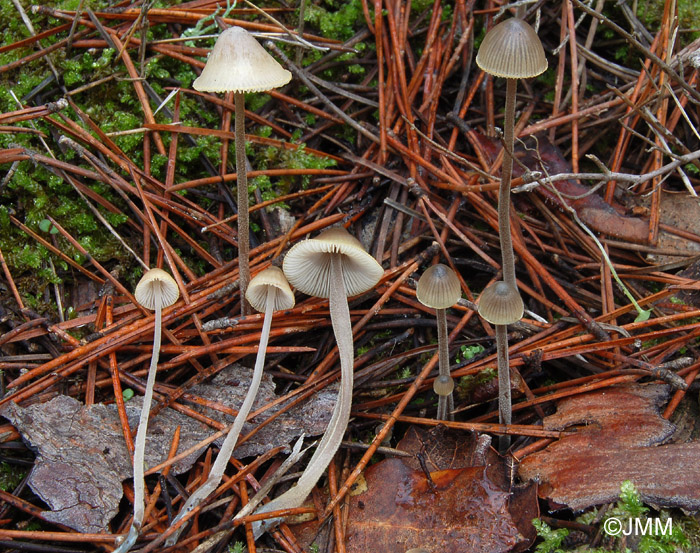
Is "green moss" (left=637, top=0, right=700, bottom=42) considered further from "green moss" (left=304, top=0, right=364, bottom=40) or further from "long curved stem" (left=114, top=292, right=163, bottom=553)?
"long curved stem" (left=114, top=292, right=163, bottom=553)

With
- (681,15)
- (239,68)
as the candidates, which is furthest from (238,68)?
(681,15)

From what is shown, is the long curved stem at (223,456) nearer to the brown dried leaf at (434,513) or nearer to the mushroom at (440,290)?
the brown dried leaf at (434,513)

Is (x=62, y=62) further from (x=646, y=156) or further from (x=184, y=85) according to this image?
(x=646, y=156)

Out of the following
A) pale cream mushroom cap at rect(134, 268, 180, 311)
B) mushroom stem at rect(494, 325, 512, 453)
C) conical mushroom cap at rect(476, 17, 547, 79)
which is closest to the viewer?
conical mushroom cap at rect(476, 17, 547, 79)

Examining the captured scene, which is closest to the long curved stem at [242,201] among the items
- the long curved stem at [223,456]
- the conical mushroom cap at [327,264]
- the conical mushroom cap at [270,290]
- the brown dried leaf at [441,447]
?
the conical mushroom cap at [270,290]

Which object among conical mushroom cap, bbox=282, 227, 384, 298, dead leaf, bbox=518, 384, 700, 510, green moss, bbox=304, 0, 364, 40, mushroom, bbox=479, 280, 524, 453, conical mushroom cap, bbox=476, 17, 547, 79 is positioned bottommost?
dead leaf, bbox=518, 384, 700, 510

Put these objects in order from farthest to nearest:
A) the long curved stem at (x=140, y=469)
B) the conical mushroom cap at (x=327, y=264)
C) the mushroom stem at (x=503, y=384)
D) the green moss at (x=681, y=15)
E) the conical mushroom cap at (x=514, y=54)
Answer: the green moss at (x=681, y=15), the mushroom stem at (x=503, y=384), the conical mushroom cap at (x=327, y=264), the long curved stem at (x=140, y=469), the conical mushroom cap at (x=514, y=54)

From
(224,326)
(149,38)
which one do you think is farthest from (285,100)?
(224,326)

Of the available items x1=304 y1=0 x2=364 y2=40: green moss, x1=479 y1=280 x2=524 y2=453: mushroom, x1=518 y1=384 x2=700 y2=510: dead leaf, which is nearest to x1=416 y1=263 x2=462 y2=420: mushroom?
x1=479 y1=280 x2=524 y2=453: mushroom
